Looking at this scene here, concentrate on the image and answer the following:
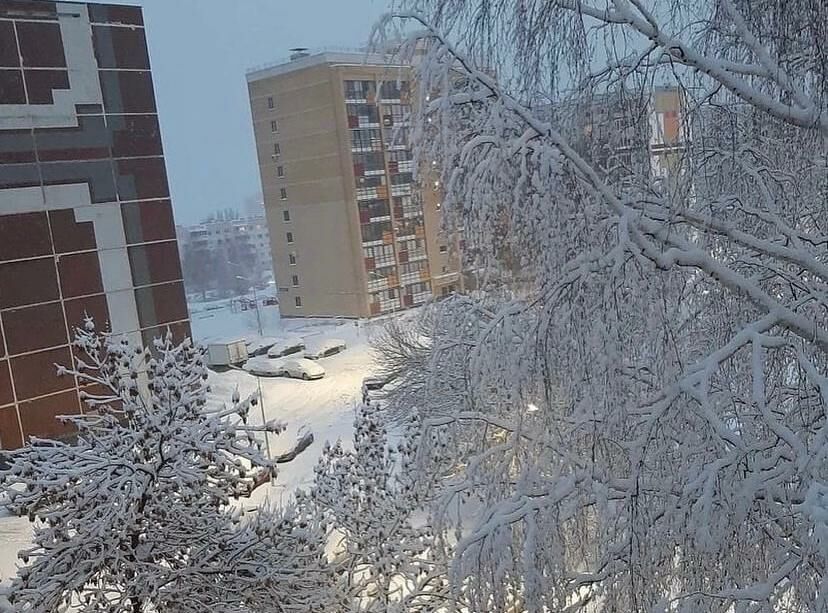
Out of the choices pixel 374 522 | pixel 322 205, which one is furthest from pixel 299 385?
pixel 374 522

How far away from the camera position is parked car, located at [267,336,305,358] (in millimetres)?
3246

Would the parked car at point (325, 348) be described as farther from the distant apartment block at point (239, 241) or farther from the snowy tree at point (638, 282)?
the snowy tree at point (638, 282)

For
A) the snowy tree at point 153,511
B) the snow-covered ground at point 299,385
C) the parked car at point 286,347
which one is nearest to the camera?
the snowy tree at point 153,511

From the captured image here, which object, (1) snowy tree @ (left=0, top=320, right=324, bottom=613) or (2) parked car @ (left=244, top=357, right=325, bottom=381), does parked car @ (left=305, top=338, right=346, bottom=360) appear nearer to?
(2) parked car @ (left=244, top=357, right=325, bottom=381)

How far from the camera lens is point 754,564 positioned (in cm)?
111

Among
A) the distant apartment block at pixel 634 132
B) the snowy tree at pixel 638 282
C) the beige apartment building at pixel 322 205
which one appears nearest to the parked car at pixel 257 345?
the beige apartment building at pixel 322 205

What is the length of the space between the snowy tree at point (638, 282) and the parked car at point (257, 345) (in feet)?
6.69

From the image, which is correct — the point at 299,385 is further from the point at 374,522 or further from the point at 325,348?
the point at 374,522

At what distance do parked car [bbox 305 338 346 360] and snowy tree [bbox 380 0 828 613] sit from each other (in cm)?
209

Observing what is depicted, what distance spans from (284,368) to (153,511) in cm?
134

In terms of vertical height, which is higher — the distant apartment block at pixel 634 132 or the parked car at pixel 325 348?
the distant apartment block at pixel 634 132

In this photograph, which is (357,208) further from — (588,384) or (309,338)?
(588,384)

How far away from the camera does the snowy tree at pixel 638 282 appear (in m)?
0.99

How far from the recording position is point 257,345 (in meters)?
3.17
